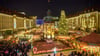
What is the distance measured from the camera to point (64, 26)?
3078 cm

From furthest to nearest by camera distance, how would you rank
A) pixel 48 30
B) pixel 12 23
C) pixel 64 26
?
1. pixel 12 23
2. pixel 64 26
3. pixel 48 30

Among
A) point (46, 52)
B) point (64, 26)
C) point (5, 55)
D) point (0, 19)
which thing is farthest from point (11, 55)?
point (0, 19)

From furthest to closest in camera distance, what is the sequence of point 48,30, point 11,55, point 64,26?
1. point 64,26
2. point 48,30
3. point 11,55

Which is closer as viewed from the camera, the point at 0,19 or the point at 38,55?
the point at 38,55

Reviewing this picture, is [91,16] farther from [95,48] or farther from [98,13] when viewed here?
[95,48]

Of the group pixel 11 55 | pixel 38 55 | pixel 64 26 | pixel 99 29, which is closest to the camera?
pixel 11 55

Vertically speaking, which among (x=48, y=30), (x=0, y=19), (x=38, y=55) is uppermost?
(x=0, y=19)

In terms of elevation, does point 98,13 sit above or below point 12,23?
above

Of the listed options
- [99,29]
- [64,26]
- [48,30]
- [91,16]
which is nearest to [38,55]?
[48,30]

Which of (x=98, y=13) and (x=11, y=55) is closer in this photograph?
(x=11, y=55)

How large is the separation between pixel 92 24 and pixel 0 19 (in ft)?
99.0

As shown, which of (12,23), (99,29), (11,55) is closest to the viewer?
(11,55)

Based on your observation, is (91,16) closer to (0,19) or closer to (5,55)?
(0,19)

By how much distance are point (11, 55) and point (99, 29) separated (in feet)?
108
